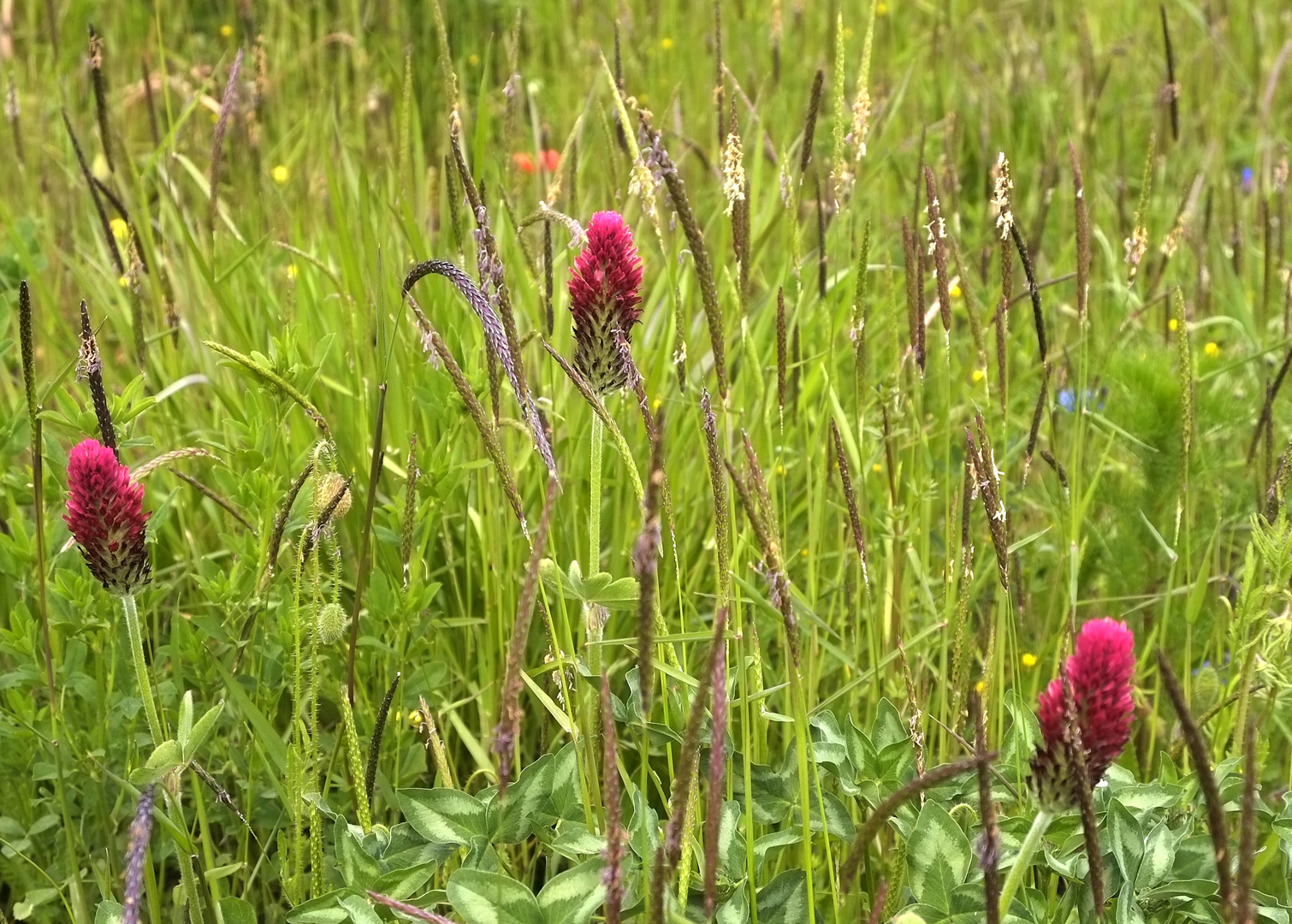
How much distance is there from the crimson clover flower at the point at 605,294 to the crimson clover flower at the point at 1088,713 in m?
0.48

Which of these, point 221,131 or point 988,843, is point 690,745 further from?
point 221,131

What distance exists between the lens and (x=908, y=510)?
5.22 feet

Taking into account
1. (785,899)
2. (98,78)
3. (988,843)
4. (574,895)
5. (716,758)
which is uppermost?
(98,78)

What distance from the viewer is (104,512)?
108 centimetres

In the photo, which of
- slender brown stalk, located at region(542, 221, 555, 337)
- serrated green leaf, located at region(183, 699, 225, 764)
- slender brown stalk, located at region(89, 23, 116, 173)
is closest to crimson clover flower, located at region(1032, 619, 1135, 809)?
serrated green leaf, located at region(183, 699, 225, 764)

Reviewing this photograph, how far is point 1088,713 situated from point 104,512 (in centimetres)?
81

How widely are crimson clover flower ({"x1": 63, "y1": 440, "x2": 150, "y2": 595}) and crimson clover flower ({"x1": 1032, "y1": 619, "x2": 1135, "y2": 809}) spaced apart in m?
0.77

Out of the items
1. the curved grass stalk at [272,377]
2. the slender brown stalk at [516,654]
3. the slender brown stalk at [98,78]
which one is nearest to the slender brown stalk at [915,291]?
the curved grass stalk at [272,377]

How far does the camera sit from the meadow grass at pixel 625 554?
1.13 m

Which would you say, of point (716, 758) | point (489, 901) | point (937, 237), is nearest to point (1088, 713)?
point (716, 758)

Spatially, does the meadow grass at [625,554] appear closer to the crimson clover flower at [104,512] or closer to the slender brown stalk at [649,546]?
the slender brown stalk at [649,546]

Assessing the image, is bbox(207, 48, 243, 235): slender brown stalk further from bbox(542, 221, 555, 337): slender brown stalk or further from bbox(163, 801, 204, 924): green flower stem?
bbox(163, 801, 204, 924): green flower stem

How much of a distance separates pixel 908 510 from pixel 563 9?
9.38ft

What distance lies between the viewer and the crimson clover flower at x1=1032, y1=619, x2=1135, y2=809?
843 millimetres
